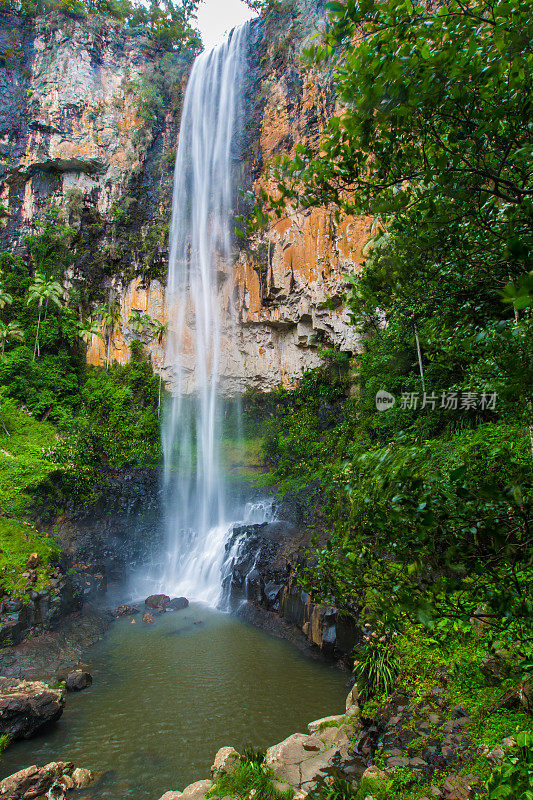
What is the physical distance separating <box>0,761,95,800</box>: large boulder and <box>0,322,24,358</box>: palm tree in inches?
693

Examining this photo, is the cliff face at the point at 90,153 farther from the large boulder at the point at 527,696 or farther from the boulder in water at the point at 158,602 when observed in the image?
the large boulder at the point at 527,696

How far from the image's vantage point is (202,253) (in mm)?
20734

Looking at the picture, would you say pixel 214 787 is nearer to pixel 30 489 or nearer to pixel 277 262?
pixel 30 489

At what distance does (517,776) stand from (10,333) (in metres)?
22.3

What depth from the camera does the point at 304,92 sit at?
1841cm

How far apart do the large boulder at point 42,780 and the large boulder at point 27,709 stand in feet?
3.84

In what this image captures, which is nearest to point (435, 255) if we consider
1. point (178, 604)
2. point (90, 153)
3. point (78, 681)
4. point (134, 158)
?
point (78, 681)

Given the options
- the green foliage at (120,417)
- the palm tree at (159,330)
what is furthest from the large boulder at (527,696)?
the palm tree at (159,330)

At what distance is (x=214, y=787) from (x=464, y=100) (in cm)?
647

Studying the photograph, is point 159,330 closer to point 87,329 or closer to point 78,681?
point 87,329

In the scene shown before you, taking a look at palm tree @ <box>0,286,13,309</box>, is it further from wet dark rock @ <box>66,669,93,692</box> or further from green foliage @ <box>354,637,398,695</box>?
green foliage @ <box>354,637,398,695</box>

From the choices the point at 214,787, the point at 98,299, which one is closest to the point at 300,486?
the point at 214,787

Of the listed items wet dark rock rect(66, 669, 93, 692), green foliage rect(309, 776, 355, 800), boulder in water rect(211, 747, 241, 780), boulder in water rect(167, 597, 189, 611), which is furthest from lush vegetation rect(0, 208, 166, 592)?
green foliage rect(309, 776, 355, 800)

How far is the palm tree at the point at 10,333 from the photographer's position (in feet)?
60.7
